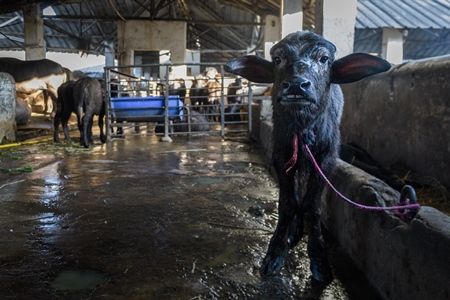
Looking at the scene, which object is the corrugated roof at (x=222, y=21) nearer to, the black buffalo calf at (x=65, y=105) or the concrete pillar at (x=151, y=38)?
the concrete pillar at (x=151, y=38)

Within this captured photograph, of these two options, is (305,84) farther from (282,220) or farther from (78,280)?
(78,280)

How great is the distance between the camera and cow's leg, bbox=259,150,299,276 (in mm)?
2574

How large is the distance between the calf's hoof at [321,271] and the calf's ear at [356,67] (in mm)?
1240

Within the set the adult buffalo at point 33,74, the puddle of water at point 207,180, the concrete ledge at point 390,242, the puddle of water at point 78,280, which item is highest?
the adult buffalo at point 33,74

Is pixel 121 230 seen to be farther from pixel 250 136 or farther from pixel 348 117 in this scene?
pixel 250 136

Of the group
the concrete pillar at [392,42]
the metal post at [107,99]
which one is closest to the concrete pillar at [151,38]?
the metal post at [107,99]

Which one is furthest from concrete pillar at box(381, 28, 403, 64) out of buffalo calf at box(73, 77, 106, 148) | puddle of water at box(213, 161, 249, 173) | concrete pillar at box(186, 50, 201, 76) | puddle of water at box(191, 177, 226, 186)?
concrete pillar at box(186, 50, 201, 76)

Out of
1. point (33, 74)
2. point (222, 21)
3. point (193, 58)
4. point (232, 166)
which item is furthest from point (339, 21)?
point (193, 58)

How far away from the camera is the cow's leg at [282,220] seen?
2574 millimetres

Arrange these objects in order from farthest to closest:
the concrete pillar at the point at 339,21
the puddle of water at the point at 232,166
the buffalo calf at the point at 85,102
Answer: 1. the buffalo calf at the point at 85,102
2. the concrete pillar at the point at 339,21
3. the puddle of water at the point at 232,166

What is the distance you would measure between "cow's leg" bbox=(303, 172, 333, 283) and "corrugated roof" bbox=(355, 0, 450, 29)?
946 cm

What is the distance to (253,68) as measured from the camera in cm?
283

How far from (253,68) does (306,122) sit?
66cm

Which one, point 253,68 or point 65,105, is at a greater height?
point 253,68
